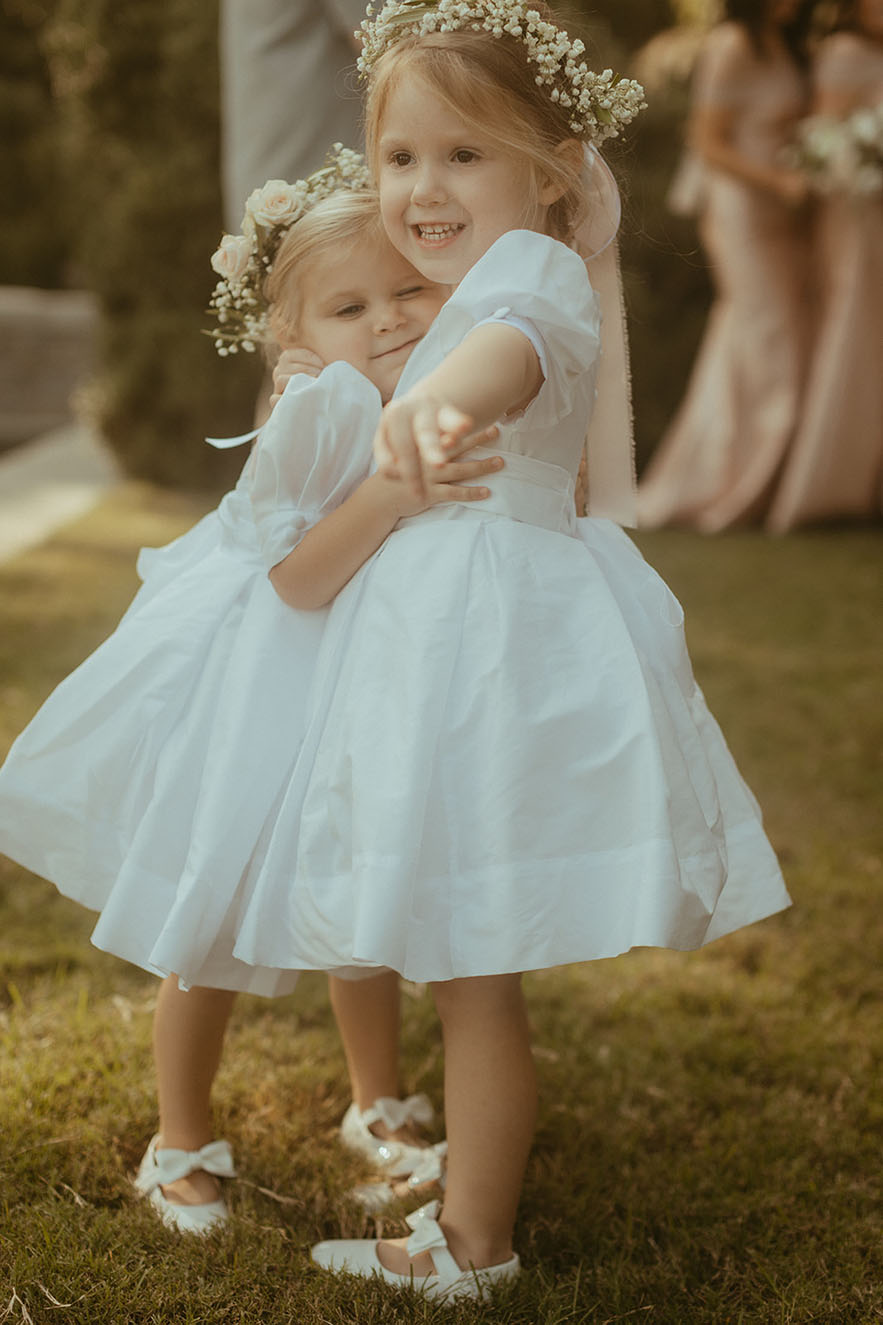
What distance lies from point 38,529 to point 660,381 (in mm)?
3881

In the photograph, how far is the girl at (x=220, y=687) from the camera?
149cm

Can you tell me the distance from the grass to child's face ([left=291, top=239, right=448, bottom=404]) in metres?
1.06

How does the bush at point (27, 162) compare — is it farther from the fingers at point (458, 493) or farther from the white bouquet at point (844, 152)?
the fingers at point (458, 493)

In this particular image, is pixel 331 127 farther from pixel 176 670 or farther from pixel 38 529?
pixel 38 529

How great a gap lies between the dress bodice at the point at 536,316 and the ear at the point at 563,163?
0.12m

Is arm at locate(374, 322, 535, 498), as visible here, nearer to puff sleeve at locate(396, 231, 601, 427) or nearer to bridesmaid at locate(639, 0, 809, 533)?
puff sleeve at locate(396, 231, 601, 427)

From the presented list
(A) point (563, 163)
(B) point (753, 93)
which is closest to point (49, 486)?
(B) point (753, 93)

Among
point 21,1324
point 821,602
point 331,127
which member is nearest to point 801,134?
point 821,602

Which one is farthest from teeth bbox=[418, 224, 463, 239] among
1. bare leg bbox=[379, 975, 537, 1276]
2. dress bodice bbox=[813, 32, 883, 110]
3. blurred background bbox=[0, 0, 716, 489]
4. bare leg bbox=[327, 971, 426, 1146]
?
blurred background bbox=[0, 0, 716, 489]

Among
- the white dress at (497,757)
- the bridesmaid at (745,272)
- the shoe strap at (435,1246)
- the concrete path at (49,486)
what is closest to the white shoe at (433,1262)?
the shoe strap at (435,1246)

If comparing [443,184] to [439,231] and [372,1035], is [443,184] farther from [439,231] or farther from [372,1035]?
[372,1035]

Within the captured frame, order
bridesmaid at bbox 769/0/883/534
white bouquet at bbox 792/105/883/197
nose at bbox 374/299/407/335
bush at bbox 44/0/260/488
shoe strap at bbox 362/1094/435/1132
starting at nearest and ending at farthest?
1. nose at bbox 374/299/407/335
2. shoe strap at bbox 362/1094/435/1132
3. white bouquet at bbox 792/105/883/197
4. bridesmaid at bbox 769/0/883/534
5. bush at bbox 44/0/260/488

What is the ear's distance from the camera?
1529mm

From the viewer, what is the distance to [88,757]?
159 centimetres
